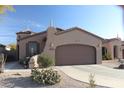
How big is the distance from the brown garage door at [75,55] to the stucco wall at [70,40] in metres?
0.38

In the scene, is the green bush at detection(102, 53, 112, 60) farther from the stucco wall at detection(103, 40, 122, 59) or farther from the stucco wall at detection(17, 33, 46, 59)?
the stucco wall at detection(17, 33, 46, 59)

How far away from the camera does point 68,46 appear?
68.7 ft

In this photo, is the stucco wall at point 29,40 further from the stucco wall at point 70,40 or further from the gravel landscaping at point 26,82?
the gravel landscaping at point 26,82

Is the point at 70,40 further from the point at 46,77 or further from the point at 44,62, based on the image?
the point at 46,77

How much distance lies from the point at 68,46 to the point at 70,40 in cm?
56

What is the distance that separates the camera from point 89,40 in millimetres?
21406

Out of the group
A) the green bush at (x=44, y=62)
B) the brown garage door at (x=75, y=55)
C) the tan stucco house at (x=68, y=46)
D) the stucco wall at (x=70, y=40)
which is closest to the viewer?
the green bush at (x=44, y=62)

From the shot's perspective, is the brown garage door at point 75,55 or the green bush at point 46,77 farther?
the brown garage door at point 75,55

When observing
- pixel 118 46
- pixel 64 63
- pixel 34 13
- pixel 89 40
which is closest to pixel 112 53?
pixel 118 46

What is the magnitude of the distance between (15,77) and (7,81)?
26.3 inches

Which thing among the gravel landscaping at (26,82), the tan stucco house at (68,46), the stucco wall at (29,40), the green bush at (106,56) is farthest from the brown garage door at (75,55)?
the gravel landscaping at (26,82)

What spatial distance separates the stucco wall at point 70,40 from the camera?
2023cm

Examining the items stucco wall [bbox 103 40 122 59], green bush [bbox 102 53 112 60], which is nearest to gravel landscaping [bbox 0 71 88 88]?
green bush [bbox 102 53 112 60]
